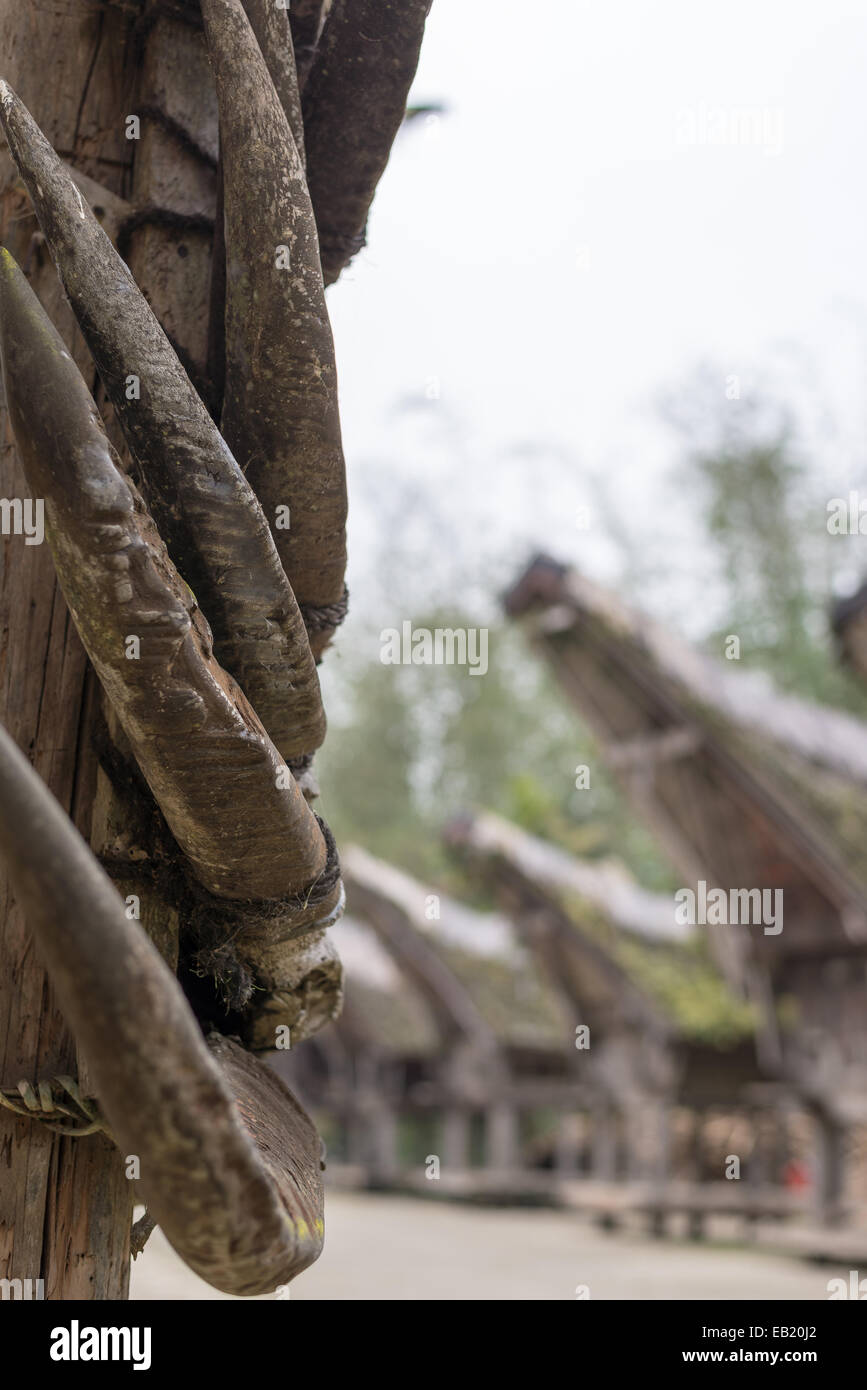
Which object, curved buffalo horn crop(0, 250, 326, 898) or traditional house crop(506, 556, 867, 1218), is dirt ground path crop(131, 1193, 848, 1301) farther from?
curved buffalo horn crop(0, 250, 326, 898)

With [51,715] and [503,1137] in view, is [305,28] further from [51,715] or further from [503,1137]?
[503,1137]

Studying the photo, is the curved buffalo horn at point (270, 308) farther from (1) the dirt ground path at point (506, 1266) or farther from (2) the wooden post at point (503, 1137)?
(2) the wooden post at point (503, 1137)

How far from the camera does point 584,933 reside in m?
14.3

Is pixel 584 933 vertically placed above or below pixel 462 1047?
above

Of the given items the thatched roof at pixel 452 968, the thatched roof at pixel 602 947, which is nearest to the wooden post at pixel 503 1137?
the thatched roof at pixel 452 968

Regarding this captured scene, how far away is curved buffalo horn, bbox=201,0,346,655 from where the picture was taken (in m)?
2.01

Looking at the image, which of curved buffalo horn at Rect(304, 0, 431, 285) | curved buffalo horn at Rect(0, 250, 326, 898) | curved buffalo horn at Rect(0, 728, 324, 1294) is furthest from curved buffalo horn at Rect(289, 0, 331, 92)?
curved buffalo horn at Rect(0, 728, 324, 1294)

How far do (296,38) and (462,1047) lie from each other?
15.1 m

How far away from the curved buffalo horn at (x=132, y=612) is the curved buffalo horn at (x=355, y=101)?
2.85 feet

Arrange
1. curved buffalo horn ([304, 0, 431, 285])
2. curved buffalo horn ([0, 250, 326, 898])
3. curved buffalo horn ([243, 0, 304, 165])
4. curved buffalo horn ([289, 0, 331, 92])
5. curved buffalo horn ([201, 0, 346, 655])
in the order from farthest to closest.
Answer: curved buffalo horn ([289, 0, 331, 92])
curved buffalo horn ([304, 0, 431, 285])
curved buffalo horn ([243, 0, 304, 165])
curved buffalo horn ([201, 0, 346, 655])
curved buffalo horn ([0, 250, 326, 898])

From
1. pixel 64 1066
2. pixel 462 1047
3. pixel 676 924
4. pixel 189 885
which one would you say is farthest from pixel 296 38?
pixel 462 1047

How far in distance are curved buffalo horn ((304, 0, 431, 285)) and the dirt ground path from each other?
6508mm

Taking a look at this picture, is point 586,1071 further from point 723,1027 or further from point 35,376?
point 35,376

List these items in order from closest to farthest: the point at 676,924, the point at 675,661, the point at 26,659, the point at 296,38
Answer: the point at 26,659 < the point at 296,38 < the point at 675,661 < the point at 676,924
